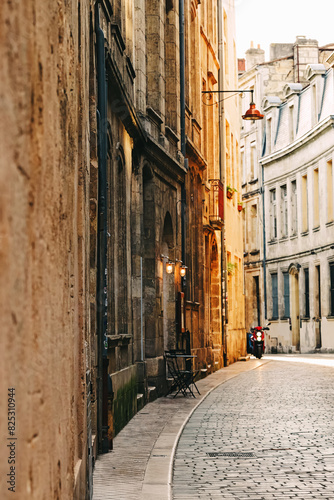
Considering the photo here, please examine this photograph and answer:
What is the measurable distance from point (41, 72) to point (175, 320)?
52.4 feet

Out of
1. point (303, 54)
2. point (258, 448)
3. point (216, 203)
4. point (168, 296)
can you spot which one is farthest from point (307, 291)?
point (258, 448)

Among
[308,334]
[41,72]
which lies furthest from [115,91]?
[308,334]

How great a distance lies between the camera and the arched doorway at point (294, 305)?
4497 cm

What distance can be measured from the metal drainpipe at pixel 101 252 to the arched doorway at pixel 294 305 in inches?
1390

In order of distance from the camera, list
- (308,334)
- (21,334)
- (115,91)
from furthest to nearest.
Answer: (308,334) → (115,91) → (21,334)

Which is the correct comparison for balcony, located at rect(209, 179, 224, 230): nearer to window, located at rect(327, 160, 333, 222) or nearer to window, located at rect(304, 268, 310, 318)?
window, located at rect(327, 160, 333, 222)

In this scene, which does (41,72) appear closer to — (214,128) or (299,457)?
(299,457)

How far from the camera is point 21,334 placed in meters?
2.28

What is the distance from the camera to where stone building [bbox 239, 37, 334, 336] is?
50625 millimetres

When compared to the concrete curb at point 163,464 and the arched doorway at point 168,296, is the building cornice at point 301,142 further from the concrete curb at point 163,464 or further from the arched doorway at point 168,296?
the concrete curb at point 163,464

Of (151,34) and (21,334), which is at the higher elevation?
(151,34)

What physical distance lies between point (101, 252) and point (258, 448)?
2643 mm

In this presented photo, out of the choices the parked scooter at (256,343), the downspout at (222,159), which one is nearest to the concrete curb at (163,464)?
the downspout at (222,159)

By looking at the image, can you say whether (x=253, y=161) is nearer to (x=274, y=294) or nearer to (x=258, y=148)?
(x=258, y=148)
